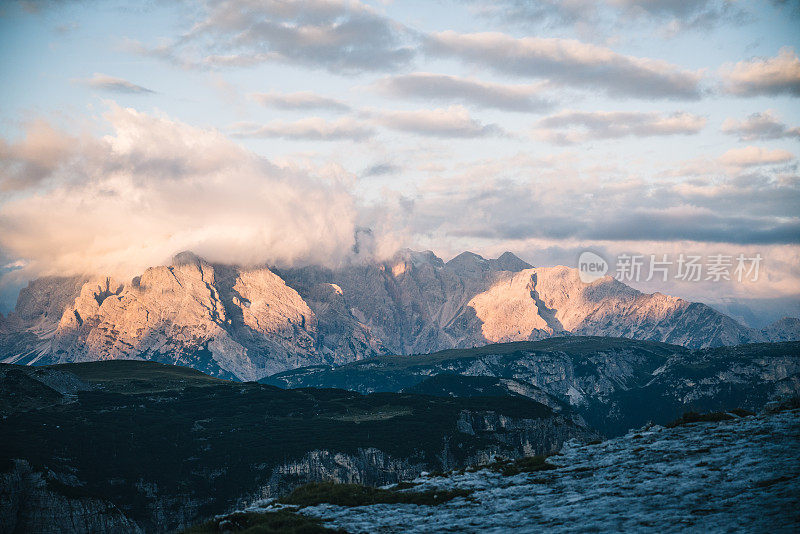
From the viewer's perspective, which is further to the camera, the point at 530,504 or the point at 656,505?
the point at 530,504

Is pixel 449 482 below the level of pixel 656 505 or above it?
below

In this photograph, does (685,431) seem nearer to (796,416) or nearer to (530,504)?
(796,416)

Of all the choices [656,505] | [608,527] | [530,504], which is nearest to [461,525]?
[530,504]

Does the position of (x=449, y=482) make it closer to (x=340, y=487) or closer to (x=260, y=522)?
(x=340, y=487)

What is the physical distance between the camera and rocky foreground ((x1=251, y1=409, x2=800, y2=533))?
47219mm

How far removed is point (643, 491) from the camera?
2174 inches

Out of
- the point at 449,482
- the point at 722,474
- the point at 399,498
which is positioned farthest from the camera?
the point at 449,482

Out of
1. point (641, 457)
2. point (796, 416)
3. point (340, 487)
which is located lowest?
point (340, 487)

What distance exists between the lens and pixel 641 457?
66312 millimetres

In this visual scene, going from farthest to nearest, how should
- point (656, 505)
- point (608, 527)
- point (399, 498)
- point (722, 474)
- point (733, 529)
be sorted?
point (399, 498)
point (722, 474)
point (656, 505)
point (608, 527)
point (733, 529)

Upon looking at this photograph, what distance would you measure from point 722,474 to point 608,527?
13.7 meters

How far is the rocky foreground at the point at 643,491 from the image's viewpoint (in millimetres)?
47219

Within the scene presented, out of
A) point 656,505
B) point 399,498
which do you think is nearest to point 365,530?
point 399,498

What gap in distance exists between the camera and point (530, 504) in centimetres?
5769
